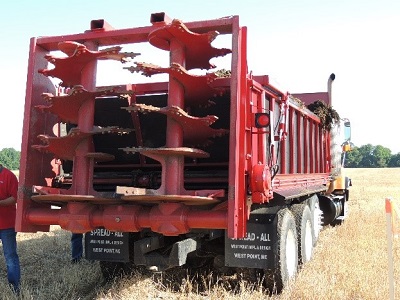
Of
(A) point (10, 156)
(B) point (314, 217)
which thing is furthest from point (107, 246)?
(A) point (10, 156)

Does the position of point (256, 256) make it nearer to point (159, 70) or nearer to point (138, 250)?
point (138, 250)

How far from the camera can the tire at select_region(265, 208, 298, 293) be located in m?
4.48

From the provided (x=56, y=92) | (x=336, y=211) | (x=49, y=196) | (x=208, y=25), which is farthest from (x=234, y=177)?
(x=336, y=211)

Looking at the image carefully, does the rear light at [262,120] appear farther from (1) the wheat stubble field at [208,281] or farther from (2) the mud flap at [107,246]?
(2) the mud flap at [107,246]

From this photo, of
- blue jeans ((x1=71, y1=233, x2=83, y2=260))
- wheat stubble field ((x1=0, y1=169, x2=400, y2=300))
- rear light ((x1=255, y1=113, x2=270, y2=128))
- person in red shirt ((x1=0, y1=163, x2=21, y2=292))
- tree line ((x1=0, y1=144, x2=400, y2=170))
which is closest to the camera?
rear light ((x1=255, y1=113, x2=270, y2=128))

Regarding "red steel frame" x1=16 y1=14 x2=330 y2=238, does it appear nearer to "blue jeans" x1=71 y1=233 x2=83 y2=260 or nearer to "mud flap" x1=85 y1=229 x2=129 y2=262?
"mud flap" x1=85 y1=229 x2=129 y2=262

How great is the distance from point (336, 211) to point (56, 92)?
6059 millimetres

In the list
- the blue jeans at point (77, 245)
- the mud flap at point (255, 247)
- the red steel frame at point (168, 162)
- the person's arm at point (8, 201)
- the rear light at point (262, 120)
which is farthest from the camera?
the blue jeans at point (77, 245)

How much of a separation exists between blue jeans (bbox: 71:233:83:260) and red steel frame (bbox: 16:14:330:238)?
1.87 metres

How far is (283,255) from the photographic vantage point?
4.58 m

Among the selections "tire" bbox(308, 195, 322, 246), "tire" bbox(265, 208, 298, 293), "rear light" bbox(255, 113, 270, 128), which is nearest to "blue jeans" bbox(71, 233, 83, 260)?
"tire" bbox(265, 208, 298, 293)

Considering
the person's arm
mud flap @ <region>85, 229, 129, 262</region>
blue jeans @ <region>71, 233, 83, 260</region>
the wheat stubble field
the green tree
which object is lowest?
the wheat stubble field

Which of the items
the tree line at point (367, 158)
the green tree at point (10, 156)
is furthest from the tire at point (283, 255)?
the green tree at point (10, 156)

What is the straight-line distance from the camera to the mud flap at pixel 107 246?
4.77 metres
